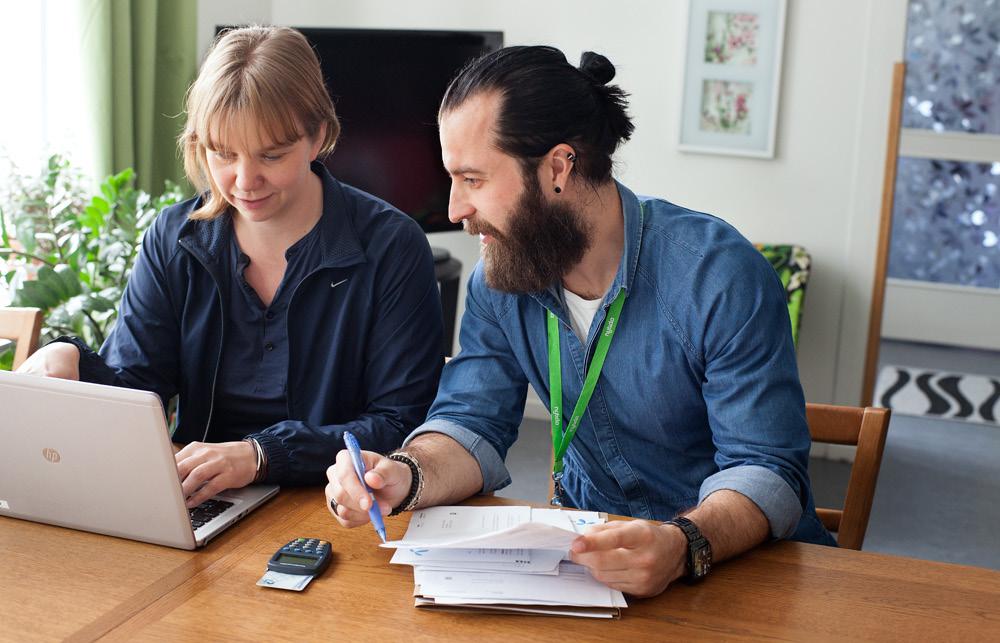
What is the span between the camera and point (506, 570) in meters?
1.24

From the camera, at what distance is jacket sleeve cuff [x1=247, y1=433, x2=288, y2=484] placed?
1504 mm

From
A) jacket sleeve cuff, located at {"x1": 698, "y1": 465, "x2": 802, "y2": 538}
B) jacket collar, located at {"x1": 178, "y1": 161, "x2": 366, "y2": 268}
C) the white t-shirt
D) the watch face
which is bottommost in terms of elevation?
the watch face

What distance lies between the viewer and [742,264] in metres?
1.54

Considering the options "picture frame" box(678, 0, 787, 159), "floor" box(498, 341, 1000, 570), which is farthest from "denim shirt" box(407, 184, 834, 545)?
"picture frame" box(678, 0, 787, 159)

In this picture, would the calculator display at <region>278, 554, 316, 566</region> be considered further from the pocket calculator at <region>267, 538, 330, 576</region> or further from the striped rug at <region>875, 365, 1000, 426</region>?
the striped rug at <region>875, 365, 1000, 426</region>

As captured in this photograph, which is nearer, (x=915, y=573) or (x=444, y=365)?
(x=915, y=573)

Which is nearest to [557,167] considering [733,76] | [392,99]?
[392,99]

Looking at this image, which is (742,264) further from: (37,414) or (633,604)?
(37,414)

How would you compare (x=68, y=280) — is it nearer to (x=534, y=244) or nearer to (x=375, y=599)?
(x=534, y=244)

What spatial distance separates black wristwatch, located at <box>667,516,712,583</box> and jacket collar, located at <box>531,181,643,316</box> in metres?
0.41

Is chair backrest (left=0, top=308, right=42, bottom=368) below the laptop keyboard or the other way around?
the other way around

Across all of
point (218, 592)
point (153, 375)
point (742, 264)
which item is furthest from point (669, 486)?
point (153, 375)

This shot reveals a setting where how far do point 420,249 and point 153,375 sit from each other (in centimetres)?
51

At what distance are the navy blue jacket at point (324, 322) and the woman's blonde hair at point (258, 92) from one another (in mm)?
144
